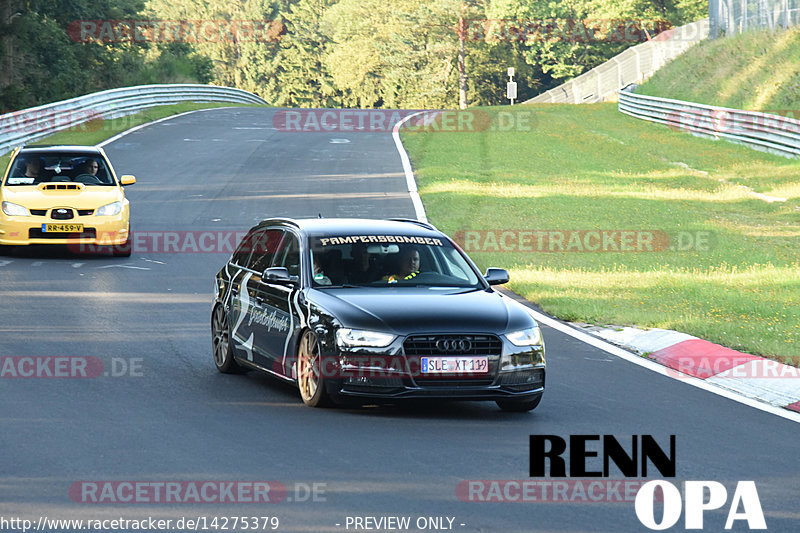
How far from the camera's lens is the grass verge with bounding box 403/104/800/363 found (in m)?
15.6

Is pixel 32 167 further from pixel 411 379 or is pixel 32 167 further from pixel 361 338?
pixel 411 379

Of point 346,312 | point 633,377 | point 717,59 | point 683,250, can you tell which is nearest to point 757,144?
point 717,59

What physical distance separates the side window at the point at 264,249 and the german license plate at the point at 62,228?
8.84 metres

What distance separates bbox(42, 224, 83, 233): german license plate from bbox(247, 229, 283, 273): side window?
8.84 meters

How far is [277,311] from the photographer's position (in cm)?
1045

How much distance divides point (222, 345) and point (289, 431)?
2752mm

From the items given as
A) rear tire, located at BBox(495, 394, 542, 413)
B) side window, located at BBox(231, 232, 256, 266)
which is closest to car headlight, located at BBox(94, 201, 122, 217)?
side window, located at BBox(231, 232, 256, 266)

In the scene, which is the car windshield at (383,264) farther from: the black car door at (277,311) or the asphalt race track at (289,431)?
the asphalt race track at (289,431)

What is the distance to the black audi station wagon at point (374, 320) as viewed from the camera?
9.26 metres

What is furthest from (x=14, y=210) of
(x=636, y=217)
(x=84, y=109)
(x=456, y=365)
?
(x=84, y=109)

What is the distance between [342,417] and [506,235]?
1359cm

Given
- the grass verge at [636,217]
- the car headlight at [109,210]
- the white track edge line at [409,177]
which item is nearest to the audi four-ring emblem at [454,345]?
the grass verge at [636,217]

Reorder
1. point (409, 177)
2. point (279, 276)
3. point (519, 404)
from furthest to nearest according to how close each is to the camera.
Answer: point (409, 177)
point (279, 276)
point (519, 404)

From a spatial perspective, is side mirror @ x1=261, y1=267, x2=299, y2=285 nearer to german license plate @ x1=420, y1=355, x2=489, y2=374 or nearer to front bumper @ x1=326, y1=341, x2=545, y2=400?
front bumper @ x1=326, y1=341, x2=545, y2=400
